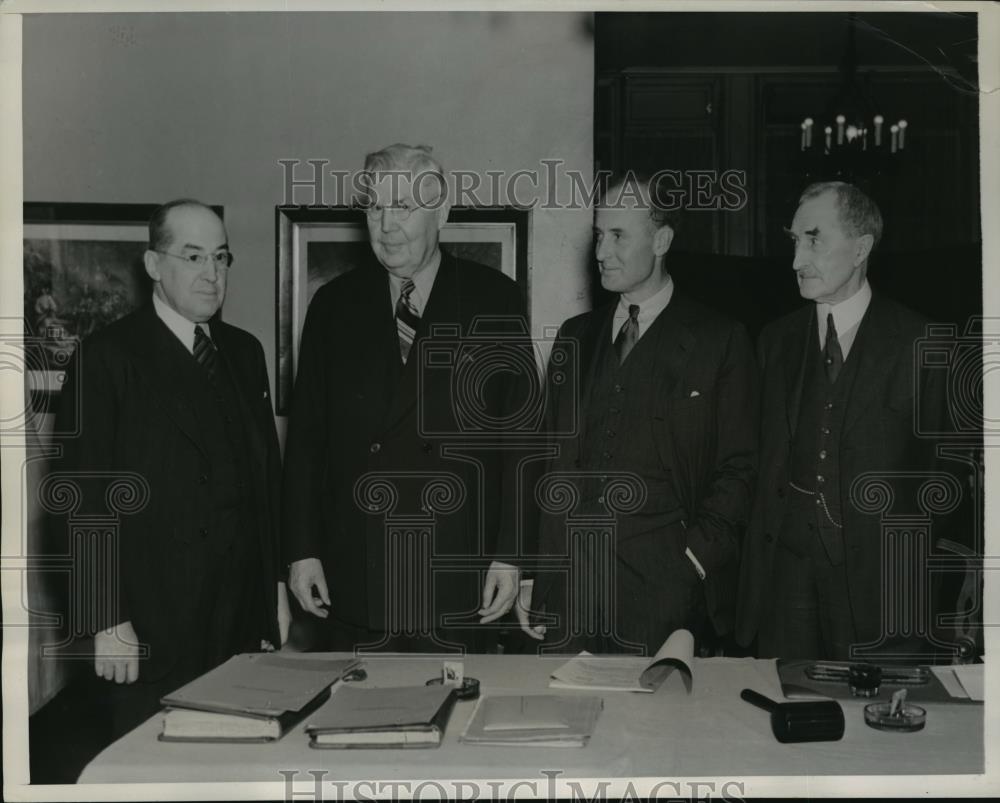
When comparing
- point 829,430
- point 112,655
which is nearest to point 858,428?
point 829,430

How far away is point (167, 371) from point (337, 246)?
2.00 feet

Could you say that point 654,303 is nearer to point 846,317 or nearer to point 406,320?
point 846,317

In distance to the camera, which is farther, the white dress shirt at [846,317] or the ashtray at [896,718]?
the white dress shirt at [846,317]

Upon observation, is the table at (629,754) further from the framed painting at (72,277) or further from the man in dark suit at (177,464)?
the framed painting at (72,277)

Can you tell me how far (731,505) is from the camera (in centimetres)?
298

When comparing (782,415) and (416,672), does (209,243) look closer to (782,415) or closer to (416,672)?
(416,672)

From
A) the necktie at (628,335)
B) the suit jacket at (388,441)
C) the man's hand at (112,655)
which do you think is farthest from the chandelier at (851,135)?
the man's hand at (112,655)

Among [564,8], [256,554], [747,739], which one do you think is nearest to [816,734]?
[747,739]

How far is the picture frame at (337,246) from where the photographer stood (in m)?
2.99

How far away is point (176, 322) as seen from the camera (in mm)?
3006

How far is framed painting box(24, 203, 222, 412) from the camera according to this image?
293 centimetres

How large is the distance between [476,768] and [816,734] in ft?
2.35

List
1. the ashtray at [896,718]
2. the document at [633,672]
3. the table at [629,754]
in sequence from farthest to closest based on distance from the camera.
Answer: the document at [633,672] → the ashtray at [896,718] → the table at [629,754]

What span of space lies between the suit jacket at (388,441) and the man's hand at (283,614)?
100 millimetres
